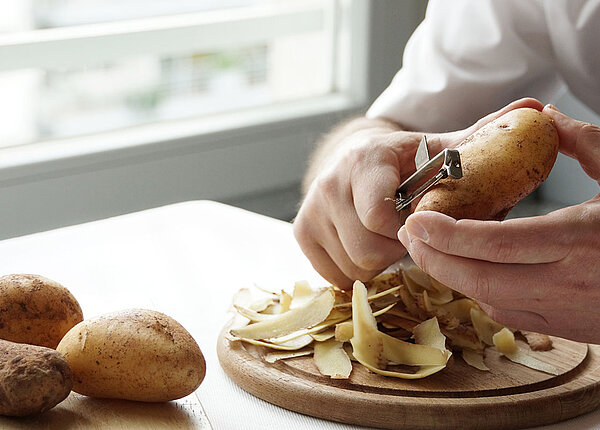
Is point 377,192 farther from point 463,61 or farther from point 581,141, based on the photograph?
point 463,61

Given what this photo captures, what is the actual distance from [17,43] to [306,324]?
120 centimetres

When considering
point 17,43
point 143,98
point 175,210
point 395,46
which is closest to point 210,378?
point 175,210

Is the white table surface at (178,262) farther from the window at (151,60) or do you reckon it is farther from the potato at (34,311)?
the window at (151,60)

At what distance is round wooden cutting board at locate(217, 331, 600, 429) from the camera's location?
26.7 inches

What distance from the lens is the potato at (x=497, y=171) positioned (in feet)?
2.20

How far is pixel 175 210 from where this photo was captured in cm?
122

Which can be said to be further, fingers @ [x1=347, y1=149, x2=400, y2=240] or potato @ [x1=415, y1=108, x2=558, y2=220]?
fingers @ [x1=347, y1=149, x2=400, y2=240]

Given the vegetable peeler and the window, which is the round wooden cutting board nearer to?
the vegetable peeler

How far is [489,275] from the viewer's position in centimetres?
67

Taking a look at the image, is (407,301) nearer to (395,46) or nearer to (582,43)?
(582,43)

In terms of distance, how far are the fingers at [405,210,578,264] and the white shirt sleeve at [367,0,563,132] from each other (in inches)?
25.5

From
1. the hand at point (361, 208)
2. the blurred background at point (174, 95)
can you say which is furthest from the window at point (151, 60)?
the hand at point (361, 208)

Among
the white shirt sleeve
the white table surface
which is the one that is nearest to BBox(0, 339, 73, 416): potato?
the white table surface

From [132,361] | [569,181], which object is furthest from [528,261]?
[569,181]
